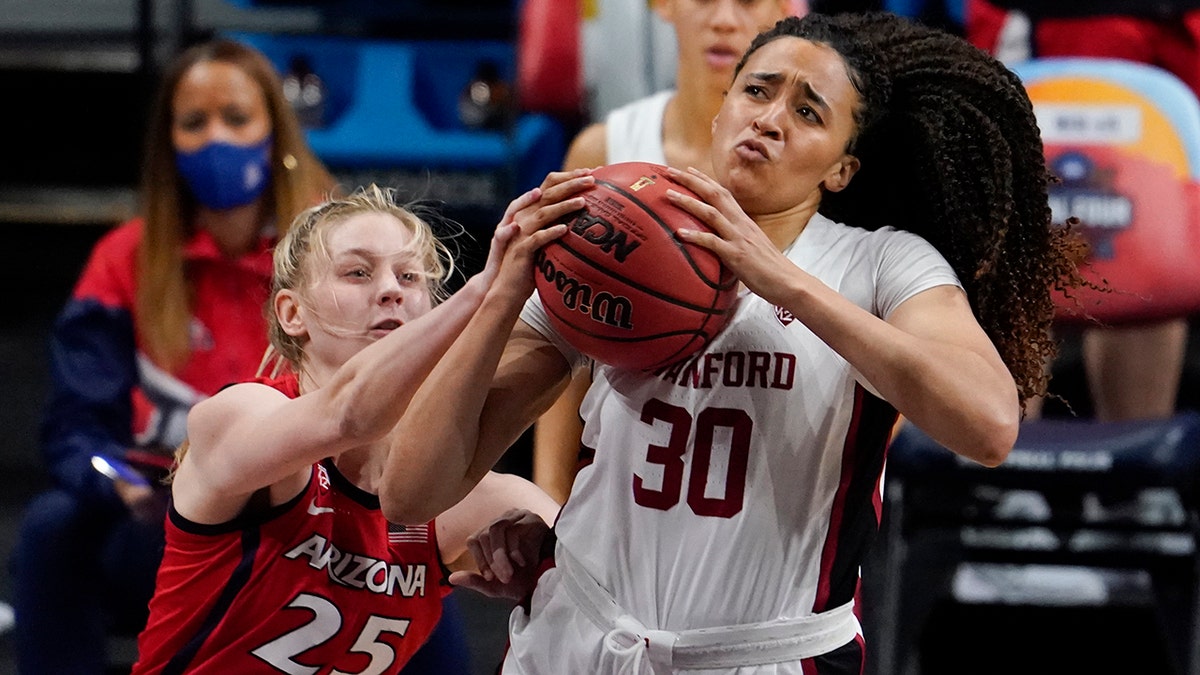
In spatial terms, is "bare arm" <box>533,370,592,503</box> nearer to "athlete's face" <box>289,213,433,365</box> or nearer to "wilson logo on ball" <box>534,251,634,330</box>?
"athlete's face" <box>289,213,433,365</box>

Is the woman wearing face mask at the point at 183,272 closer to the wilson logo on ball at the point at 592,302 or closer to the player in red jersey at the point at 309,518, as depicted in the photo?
the player in red jersey at the point at 309,518

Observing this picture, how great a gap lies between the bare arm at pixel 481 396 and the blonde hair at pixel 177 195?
6.03ft

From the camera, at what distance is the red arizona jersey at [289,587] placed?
2.48m

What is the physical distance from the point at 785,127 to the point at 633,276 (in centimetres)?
32

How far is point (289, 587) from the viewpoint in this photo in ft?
8.16

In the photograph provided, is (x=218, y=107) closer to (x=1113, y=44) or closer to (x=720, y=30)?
(x=720, y=30)

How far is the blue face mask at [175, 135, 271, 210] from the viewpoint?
13.0ft

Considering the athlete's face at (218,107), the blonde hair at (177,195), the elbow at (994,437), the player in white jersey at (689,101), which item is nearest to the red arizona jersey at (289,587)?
the player in white jersey at (689,101)

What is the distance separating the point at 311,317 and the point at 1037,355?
1.08 metres

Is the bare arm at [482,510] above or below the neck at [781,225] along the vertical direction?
below

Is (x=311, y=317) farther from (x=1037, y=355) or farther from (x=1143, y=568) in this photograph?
(x=1143, y=568)

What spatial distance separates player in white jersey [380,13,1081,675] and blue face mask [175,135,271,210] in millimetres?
1942

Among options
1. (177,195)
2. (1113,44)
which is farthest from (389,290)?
(1113,44)

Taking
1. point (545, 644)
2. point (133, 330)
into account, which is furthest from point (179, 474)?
point (133, 330)
